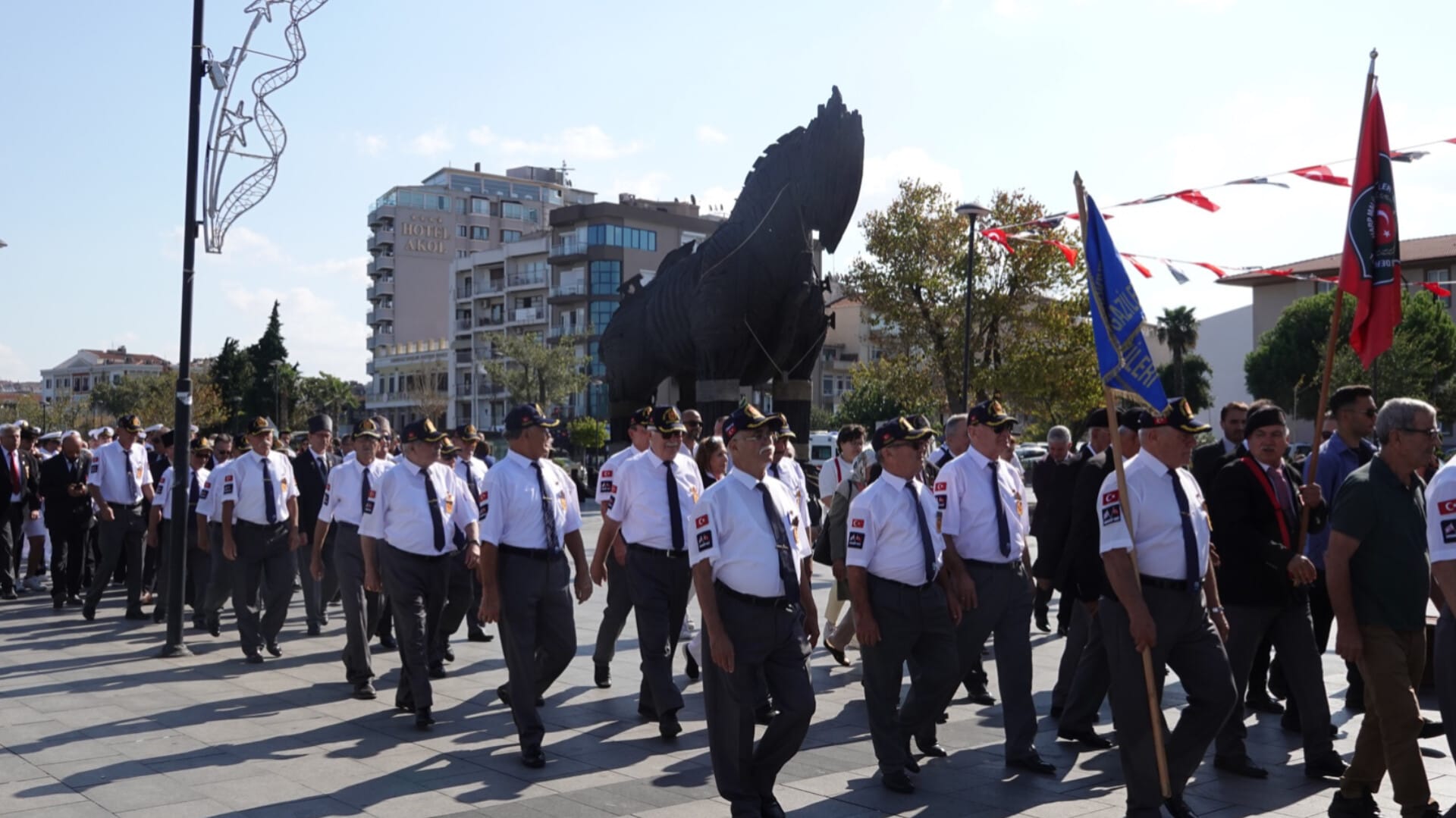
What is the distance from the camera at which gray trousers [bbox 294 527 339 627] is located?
1226cm

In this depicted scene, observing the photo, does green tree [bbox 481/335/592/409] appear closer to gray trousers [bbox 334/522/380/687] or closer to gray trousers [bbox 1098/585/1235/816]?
gray trousers [bbox 334/522/380/687]

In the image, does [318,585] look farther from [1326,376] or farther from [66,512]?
[1326,376]

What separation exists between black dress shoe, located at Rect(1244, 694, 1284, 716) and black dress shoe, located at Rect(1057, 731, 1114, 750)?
1.59 metres

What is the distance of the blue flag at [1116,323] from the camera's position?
6305 millimetres

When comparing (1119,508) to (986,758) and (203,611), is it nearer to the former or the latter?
(986,758)

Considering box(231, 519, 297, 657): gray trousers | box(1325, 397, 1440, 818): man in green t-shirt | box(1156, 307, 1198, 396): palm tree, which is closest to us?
box(1325, 397, 1440, 818): man in green t-shirt

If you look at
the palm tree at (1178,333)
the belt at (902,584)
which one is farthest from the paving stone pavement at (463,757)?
the palm tree at (1178,333)

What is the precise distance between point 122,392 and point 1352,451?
8644 cm

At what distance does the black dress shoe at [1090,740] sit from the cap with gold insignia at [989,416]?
181 centimetres

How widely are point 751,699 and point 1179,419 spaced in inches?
88.4

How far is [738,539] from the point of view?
5828 millimetres

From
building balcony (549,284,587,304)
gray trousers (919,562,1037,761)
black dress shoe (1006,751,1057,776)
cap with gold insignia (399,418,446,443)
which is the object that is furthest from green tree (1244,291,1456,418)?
building balcony (549,284,587,304)

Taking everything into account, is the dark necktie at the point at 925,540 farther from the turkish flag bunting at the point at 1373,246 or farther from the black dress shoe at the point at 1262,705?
the black dress shoe at the point at 1262,705

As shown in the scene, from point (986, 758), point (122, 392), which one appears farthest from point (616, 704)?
point (122, 392)
